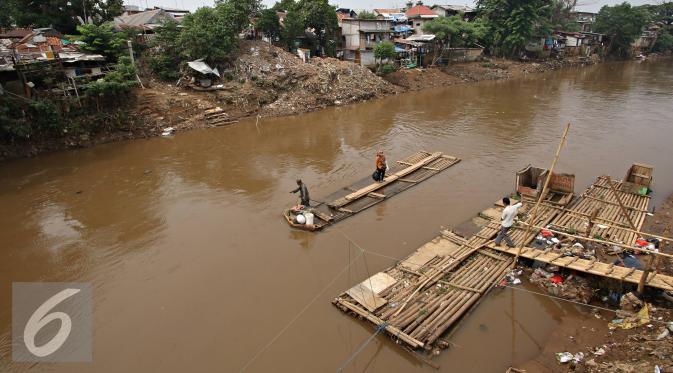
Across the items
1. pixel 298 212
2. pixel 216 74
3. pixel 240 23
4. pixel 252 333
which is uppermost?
pixel 240 23

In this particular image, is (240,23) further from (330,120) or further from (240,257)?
(240,257)

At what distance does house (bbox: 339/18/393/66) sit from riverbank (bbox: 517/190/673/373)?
30531mm

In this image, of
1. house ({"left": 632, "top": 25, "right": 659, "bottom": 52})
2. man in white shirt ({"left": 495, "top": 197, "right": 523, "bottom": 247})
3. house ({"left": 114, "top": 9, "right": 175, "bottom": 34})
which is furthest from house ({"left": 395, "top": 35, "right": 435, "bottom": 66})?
house ({"left": 632, "top": 25, "right": 659, "bottom": 52})

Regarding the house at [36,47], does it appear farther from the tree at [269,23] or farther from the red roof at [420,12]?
the red roof at [420,12]

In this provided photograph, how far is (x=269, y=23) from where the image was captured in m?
30.2

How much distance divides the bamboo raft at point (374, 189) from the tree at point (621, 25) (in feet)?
170

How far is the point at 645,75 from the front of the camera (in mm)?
40094

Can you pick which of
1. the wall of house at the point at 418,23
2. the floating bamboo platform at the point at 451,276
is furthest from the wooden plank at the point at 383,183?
the wall of house at the point at 418,23

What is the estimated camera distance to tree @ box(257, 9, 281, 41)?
2988 centimetres

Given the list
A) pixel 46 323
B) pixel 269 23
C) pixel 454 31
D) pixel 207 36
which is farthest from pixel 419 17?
pixel 46 323

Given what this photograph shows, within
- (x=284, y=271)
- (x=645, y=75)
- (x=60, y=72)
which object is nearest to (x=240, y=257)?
(x=284, y=271)

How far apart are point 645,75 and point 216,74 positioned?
140 feet

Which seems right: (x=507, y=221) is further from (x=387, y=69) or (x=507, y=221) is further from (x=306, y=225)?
(x=387, y=69)

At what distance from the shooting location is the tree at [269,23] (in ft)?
98.0
